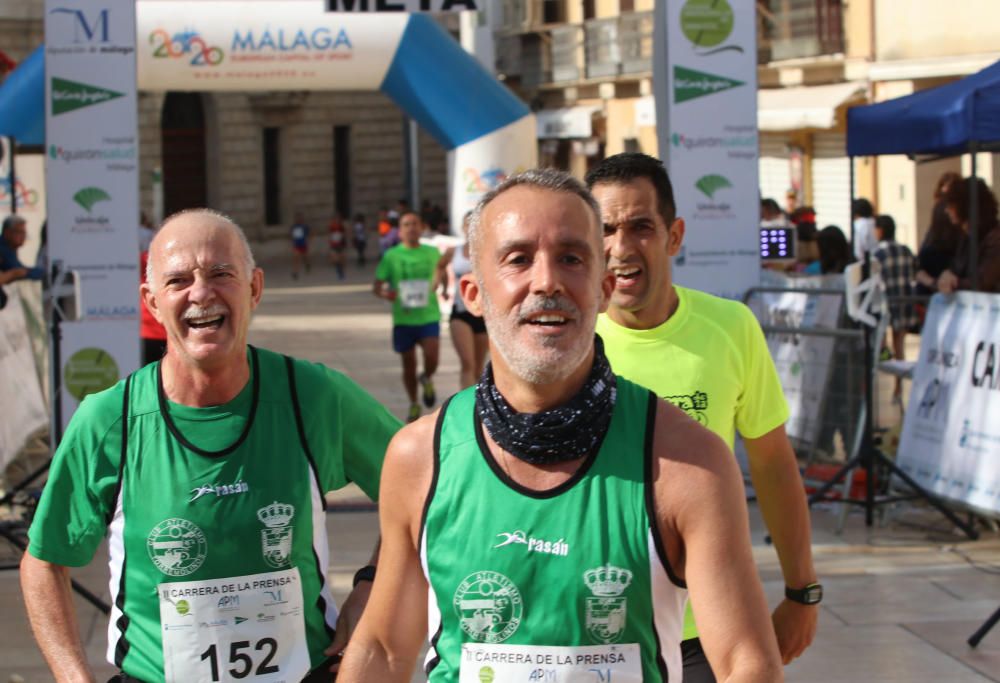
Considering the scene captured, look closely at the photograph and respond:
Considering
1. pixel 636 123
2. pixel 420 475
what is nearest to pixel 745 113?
pixel 420 475

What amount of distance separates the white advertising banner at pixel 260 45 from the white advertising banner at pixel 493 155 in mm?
1454

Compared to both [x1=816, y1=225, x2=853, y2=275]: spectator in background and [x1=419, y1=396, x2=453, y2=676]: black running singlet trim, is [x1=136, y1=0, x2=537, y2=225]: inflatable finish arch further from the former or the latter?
[x1=419, y1=396, x2=453, y2=676]: black running singlet trim

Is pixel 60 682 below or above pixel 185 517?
A: below

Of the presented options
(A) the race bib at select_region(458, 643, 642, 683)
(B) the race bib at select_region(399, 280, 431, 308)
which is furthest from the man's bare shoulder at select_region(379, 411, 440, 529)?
(B) the race bib at select_region(399, 280, 431, 308)

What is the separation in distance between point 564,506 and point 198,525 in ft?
4.13

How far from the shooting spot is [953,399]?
9.01 m

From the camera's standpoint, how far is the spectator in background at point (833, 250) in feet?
41.3

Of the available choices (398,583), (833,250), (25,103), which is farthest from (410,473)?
(25,103)

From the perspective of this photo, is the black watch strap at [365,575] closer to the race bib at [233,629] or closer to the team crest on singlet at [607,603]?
the race bib at [233,629]

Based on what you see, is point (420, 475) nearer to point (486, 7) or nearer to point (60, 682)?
point (60, 682)

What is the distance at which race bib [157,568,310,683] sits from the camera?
362cm

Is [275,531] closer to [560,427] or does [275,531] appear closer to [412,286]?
[560,427]

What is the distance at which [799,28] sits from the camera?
96.4ft

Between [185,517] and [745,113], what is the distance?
7244 millimetres
